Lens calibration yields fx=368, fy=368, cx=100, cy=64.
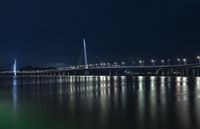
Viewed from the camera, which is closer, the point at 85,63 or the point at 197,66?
the point at 197,66

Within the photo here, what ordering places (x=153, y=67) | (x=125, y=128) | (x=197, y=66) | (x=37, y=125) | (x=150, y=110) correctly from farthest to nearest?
(x=153, y=67) → (x=197, y=66) → (x=150, y=110) → (x=37, y=125) → (x=125, y=128)

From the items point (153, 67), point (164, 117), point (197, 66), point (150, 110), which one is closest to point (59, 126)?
point (164, 117)

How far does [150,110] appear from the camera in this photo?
18.5m

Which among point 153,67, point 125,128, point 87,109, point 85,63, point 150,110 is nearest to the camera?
point 125,128

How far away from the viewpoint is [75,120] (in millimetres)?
15797

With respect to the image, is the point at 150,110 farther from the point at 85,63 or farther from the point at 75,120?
the point at 85,63

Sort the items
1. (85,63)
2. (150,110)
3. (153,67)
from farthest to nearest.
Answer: (85,63) → (153,67) → (150,110)

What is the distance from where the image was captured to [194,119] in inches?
600

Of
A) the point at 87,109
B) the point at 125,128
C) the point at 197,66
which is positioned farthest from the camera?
the point at 197,66

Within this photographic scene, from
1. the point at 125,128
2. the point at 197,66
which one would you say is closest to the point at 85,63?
the point at 197,66

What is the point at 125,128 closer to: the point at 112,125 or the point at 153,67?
the point at 112,125

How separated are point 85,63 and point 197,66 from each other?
32283 mm

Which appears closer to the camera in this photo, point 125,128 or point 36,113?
point 125,128

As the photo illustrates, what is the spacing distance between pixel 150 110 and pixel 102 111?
2427mm
